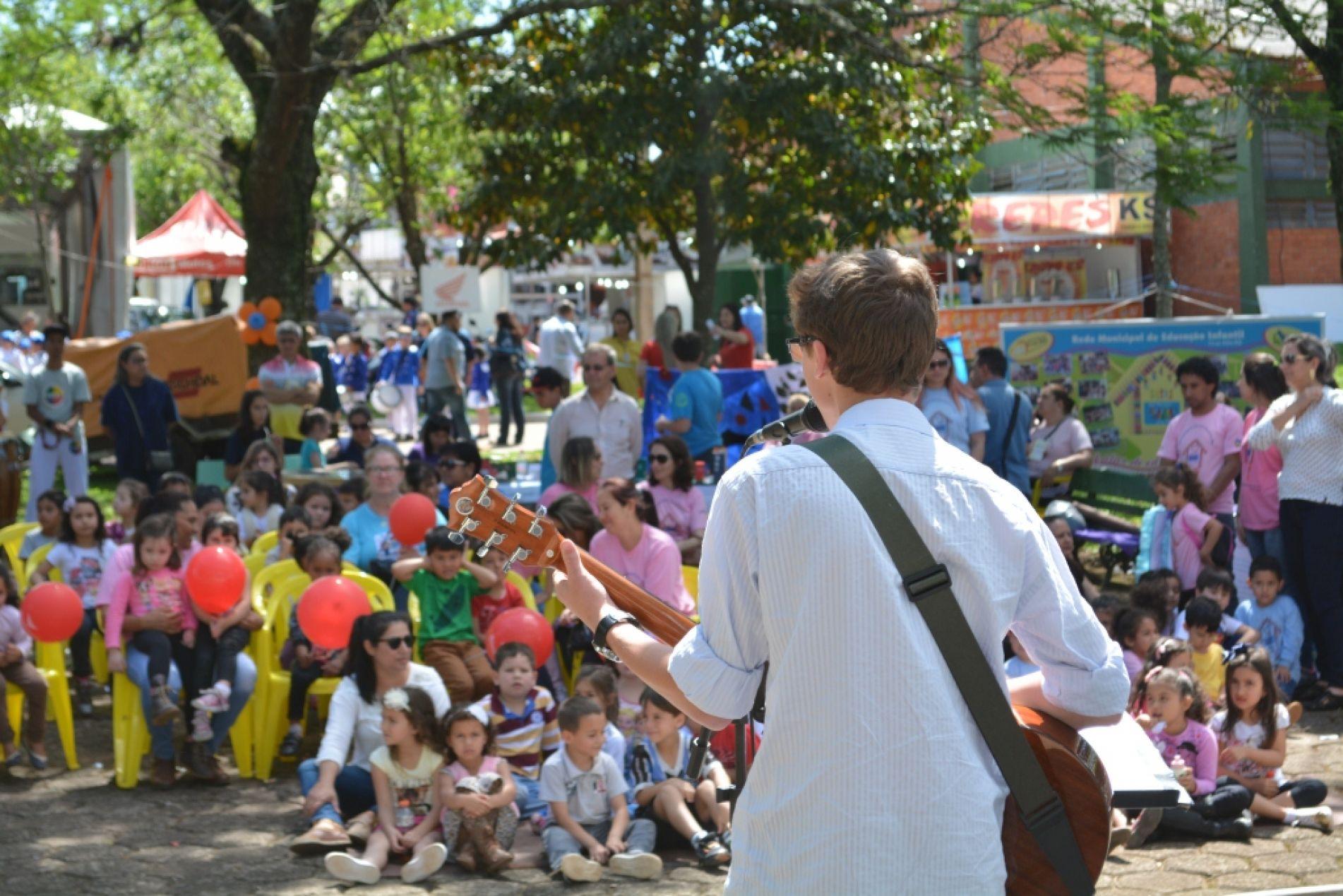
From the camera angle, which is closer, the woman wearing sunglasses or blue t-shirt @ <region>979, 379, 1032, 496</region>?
the woman wearing sunglasses

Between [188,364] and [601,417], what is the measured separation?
6.85 meters

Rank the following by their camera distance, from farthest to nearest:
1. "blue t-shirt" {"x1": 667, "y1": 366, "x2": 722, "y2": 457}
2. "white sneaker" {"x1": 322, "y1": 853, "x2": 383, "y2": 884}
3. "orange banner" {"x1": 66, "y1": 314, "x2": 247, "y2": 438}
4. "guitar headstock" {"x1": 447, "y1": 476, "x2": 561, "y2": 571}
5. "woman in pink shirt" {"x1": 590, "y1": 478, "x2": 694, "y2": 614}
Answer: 1. "orange banner" {"x1": 66, "y1": 314, "x2": 247, "y2": 438}
2. "blue t-shirt" {"x1": 667, "y1": 366, "x2": 722, "y2": 457}
3. "woman in pink shirt" {"x1": 590, "y1": 478, "x2": 694, "y2": 614}
4. "white sneaker" {"x1": 322, "y1": 853, "x2": 383, "y2": 884}
5. "guitar headstock" {"x1": 447, "y1": 476, "x2": 561, "y2": 571}

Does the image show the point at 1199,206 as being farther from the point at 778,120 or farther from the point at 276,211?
the point at 276,211

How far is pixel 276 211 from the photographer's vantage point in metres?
12.4

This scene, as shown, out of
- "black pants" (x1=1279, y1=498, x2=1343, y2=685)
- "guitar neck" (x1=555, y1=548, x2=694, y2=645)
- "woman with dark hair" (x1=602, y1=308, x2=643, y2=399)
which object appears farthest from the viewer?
"woman with dark hair" (x1=602, y1=308, x2=643, y2=399)

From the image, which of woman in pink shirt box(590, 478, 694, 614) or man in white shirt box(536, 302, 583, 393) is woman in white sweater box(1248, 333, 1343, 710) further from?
man in white shirt box(536, 302, 583, 393)

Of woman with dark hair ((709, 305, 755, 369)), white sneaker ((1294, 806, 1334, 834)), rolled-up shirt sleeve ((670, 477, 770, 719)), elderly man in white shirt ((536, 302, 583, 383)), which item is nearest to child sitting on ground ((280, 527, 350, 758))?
white sneaker ((1294, 806, 1334, 834))

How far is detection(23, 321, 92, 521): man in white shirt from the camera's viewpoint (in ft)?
36.9

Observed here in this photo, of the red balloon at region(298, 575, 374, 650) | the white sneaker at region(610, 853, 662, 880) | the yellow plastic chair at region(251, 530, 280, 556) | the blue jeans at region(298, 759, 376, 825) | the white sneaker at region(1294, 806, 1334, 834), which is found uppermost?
the yellow plastic chair at region(251, 530, 280, 556)

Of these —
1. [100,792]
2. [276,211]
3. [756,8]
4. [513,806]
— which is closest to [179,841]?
[100,792]

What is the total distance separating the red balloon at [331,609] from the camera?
257 inches

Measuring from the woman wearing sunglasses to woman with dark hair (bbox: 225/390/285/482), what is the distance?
449cm

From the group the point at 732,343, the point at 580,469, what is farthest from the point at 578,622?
the point at 732,343

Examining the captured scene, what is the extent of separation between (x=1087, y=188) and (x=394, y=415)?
12.8 m
